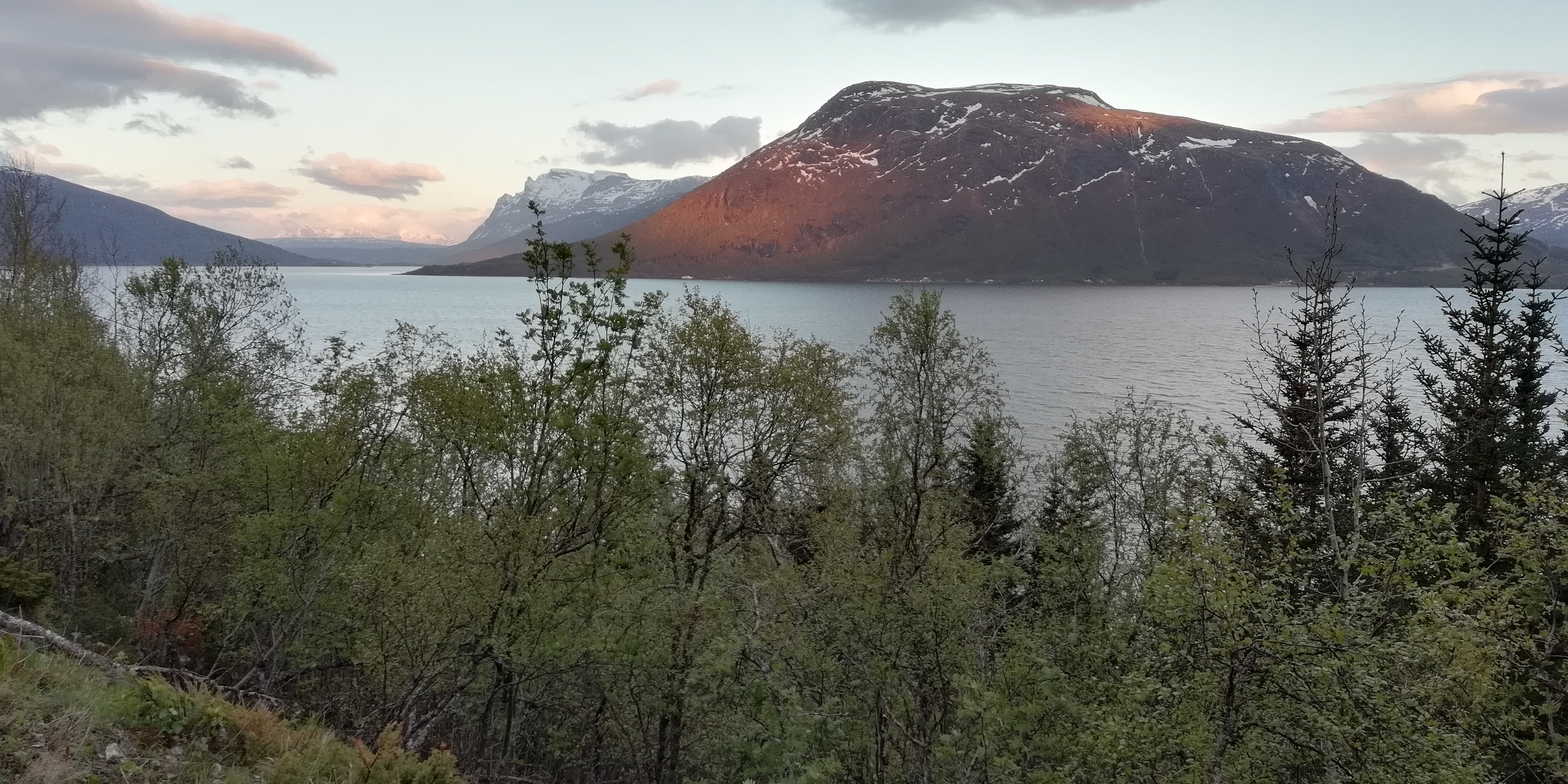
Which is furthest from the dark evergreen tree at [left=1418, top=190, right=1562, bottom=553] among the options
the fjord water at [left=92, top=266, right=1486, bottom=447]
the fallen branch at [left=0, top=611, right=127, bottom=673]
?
the fallen branch at [left=0, top=611, right=127, bottom=673]

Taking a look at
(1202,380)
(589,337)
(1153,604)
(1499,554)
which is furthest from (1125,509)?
(1202,380)

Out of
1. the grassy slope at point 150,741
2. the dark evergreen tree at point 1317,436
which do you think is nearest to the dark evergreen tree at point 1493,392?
the dark evergreen tree at point 1317,436

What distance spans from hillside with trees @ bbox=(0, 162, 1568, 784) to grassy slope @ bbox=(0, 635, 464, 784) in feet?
0.27

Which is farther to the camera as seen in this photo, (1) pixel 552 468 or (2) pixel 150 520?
(2) pixel 150 520

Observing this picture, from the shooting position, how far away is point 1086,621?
82.0 ft

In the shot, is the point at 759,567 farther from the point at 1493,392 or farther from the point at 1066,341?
the point at 1066,341

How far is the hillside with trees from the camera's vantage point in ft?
39.5

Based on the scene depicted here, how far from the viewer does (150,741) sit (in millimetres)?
8742

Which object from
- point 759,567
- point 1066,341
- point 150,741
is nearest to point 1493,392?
point 759,567

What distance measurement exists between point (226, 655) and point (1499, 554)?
33.4 meters

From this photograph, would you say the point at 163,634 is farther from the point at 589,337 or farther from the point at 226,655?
the point at 589,337

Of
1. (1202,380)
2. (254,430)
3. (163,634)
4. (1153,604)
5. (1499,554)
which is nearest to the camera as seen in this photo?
(1153,604)

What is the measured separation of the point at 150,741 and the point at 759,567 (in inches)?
779

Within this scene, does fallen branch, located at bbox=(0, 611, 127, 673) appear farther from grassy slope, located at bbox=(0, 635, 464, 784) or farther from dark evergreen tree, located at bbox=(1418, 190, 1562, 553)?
dark evergreen tree, located at bbox=(1418, 190, 1562, 553)
